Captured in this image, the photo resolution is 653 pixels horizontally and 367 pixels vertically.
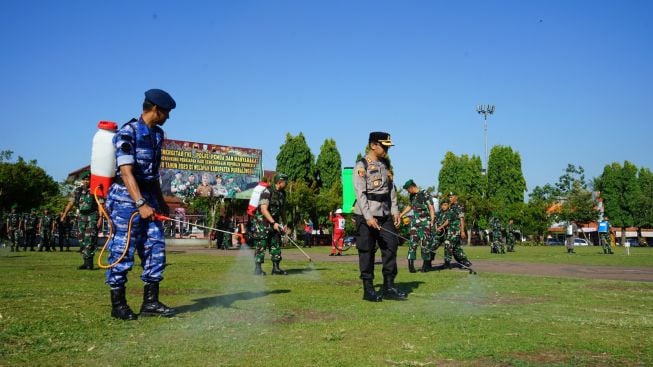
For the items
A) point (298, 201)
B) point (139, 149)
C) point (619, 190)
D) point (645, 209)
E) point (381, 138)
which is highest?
point (619, 190)

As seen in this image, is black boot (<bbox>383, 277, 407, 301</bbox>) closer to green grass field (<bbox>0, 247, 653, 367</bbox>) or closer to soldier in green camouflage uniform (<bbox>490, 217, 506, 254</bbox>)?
green grass field (<bbox>0, 247, 653, 367</bbox>)

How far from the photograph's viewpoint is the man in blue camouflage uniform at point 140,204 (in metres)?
5.95

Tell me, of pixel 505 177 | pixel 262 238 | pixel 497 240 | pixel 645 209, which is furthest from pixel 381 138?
pixel 645 209

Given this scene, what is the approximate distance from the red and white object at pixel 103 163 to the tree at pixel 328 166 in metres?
62.5

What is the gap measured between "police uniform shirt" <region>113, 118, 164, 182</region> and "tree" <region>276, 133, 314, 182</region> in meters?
59.3

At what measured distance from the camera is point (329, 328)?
17.4 ft

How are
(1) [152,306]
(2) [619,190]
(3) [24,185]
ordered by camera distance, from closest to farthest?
1. (1) [152,306]
2. (3) [24,185]
3. (2) [619,190]

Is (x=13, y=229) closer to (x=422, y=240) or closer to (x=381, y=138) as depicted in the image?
(x=422, y=240)

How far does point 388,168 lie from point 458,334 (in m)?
3.72

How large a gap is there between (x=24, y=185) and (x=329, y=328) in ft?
204

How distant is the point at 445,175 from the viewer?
260 ft

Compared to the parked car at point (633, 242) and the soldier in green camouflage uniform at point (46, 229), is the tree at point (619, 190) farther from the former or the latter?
the soldier in green camouflage uniform at point (46, 229)

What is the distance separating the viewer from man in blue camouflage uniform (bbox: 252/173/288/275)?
1155 cm

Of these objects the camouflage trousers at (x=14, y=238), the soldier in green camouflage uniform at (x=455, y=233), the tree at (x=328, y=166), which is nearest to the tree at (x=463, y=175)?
the tree at (x=328, y=166)
